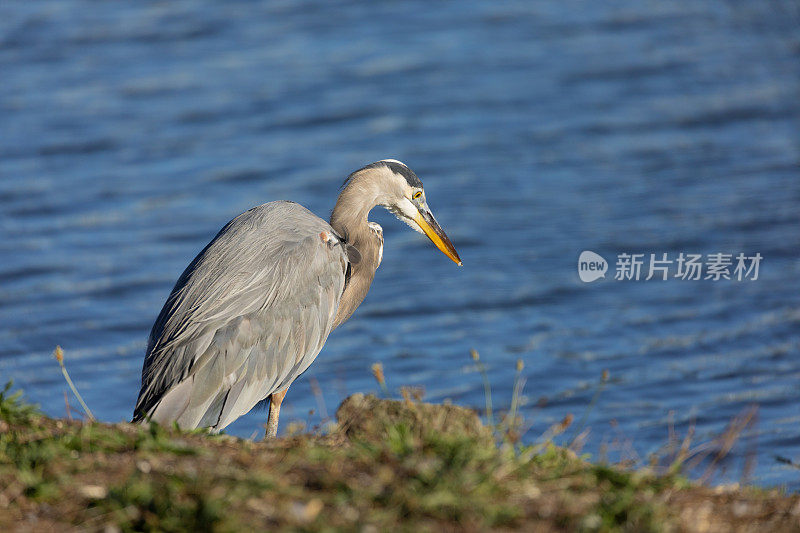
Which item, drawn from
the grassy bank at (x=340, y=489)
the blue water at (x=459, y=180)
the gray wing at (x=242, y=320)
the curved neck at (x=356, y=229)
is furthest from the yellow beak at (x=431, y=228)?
the grassy bank at (x=340, y=489)

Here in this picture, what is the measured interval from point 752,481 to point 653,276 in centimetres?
397

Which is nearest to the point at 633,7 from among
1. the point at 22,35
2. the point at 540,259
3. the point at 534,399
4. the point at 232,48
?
the point at 232,48

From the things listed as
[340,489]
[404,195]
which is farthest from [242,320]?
[340,489]

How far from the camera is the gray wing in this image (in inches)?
225

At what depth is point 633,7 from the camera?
52.6ft

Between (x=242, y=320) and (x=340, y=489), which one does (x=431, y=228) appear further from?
(x=340, y=489)

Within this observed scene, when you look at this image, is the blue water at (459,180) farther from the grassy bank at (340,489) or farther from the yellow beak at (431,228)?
the grassy bank at (340,489)

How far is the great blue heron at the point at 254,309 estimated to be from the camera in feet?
18.8

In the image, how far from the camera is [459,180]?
11688 millimetres

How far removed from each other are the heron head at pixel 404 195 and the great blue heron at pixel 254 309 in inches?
4.6

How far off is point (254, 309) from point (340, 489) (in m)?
2.61

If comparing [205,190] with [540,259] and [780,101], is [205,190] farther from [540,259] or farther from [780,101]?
[780,101]

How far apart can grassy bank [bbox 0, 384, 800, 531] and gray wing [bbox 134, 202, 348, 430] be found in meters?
1.49

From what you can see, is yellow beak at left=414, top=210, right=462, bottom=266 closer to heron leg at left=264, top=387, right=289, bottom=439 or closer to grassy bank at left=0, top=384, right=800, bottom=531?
heron leg at left=264, top=387, right=289, bottom=439
